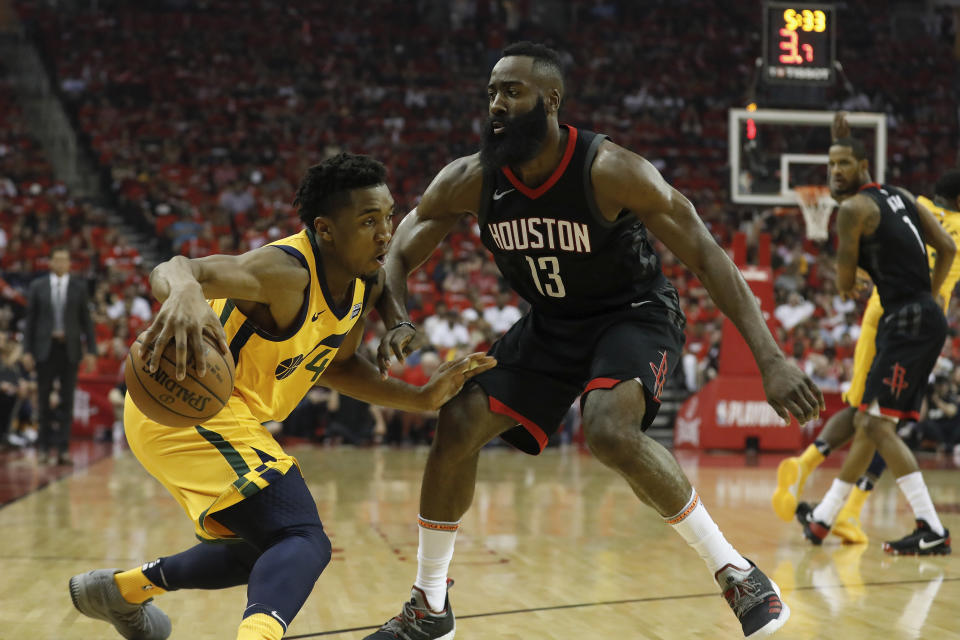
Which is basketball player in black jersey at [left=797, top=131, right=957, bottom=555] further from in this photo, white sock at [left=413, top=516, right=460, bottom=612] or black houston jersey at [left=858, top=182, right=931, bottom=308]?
white sock at [left=413, top=516, right=460, bottom=612]

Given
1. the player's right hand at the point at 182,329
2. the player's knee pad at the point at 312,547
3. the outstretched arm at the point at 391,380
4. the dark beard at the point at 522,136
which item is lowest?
the player's knee pad at the point at 312,547

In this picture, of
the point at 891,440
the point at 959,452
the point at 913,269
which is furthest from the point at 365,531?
the point at 959,452

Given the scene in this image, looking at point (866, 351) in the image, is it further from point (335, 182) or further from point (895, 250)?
point (335, 182)

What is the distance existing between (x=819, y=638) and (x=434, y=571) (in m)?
1.33

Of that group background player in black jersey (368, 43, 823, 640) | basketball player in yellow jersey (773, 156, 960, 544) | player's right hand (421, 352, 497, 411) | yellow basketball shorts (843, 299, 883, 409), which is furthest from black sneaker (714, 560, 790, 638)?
yellow basketball shorts (843, 299, 883, 409)

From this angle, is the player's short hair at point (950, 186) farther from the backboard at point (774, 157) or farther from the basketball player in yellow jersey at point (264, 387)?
the backboard at point (774, 157)

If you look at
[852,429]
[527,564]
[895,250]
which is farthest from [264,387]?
[852,429]

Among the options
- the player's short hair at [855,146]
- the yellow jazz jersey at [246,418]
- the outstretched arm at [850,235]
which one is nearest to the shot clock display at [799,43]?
the player's short hair at [855,146]

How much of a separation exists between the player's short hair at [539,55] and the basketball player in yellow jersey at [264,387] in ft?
1.97

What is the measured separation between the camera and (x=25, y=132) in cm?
1980

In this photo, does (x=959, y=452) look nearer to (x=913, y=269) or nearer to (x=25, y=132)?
(x=913, y=269)

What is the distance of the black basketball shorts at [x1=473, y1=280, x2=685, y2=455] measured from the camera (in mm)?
3465

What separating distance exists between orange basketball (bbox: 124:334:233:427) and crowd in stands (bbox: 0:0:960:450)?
1059 cm

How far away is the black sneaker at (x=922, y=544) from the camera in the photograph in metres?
5.38
